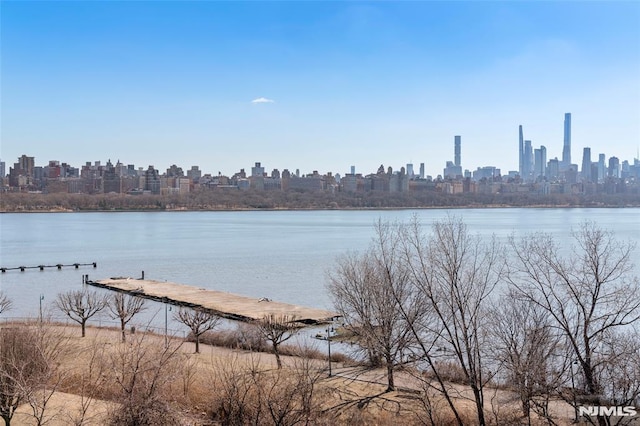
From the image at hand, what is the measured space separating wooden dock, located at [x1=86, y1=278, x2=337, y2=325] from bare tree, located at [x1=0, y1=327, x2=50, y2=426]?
9390mm

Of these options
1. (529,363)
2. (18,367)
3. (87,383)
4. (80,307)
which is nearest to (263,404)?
(18,367)

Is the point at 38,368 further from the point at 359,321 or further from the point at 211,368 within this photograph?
the point at 359,321

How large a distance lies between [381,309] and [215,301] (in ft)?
45.2

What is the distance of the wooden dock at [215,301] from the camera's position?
25.2 metres

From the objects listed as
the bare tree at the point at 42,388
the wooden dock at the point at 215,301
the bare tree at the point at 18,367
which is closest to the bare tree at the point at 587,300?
the bare tree at the point at 42,388

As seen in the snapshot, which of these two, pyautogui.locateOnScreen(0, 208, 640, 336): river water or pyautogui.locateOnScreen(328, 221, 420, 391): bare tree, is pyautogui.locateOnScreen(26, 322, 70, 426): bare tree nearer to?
pyautogui.locateOnScreen(328, 221, 420, 391): bare tree

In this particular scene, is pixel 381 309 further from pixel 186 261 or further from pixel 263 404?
pixel 186 261

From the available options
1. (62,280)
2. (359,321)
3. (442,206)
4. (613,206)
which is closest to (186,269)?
(62,280)

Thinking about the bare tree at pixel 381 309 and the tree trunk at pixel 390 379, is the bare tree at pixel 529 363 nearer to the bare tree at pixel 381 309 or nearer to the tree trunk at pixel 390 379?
the bare tree at pixel 381 309

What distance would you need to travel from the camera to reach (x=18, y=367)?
12.3 m

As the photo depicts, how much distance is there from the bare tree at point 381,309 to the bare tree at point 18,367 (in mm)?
7589

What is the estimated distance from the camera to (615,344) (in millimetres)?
12422

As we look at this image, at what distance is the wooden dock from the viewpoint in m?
25.2

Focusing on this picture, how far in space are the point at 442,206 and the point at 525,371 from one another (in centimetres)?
16053
